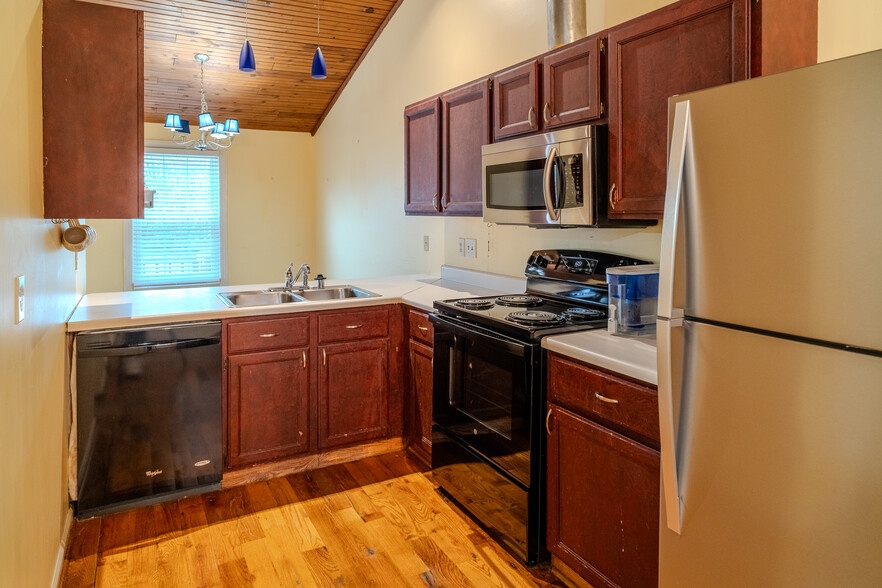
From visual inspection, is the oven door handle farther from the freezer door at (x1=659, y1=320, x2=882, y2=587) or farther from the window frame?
the window frame

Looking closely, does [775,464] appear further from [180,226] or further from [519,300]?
[180,226]

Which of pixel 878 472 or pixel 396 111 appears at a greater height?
pixel 396 111

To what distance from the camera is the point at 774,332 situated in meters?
1.22

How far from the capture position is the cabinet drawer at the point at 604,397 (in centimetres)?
174

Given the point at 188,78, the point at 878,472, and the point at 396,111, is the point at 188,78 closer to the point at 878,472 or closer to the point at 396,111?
the point at 396,111

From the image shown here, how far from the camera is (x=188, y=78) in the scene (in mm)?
5449

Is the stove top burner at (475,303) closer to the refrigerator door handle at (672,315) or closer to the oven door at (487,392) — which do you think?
the oven door at (487,392)

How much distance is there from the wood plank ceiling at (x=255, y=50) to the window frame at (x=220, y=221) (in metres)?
0.30

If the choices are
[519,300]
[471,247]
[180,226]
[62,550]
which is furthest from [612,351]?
[180,226]

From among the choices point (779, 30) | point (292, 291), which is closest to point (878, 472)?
point (779, 30)

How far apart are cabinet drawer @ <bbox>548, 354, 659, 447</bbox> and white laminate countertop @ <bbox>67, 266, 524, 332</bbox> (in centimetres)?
107

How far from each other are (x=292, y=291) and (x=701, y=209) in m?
2.65

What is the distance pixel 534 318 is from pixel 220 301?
1665 mm

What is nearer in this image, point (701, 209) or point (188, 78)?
point (701, 209)
